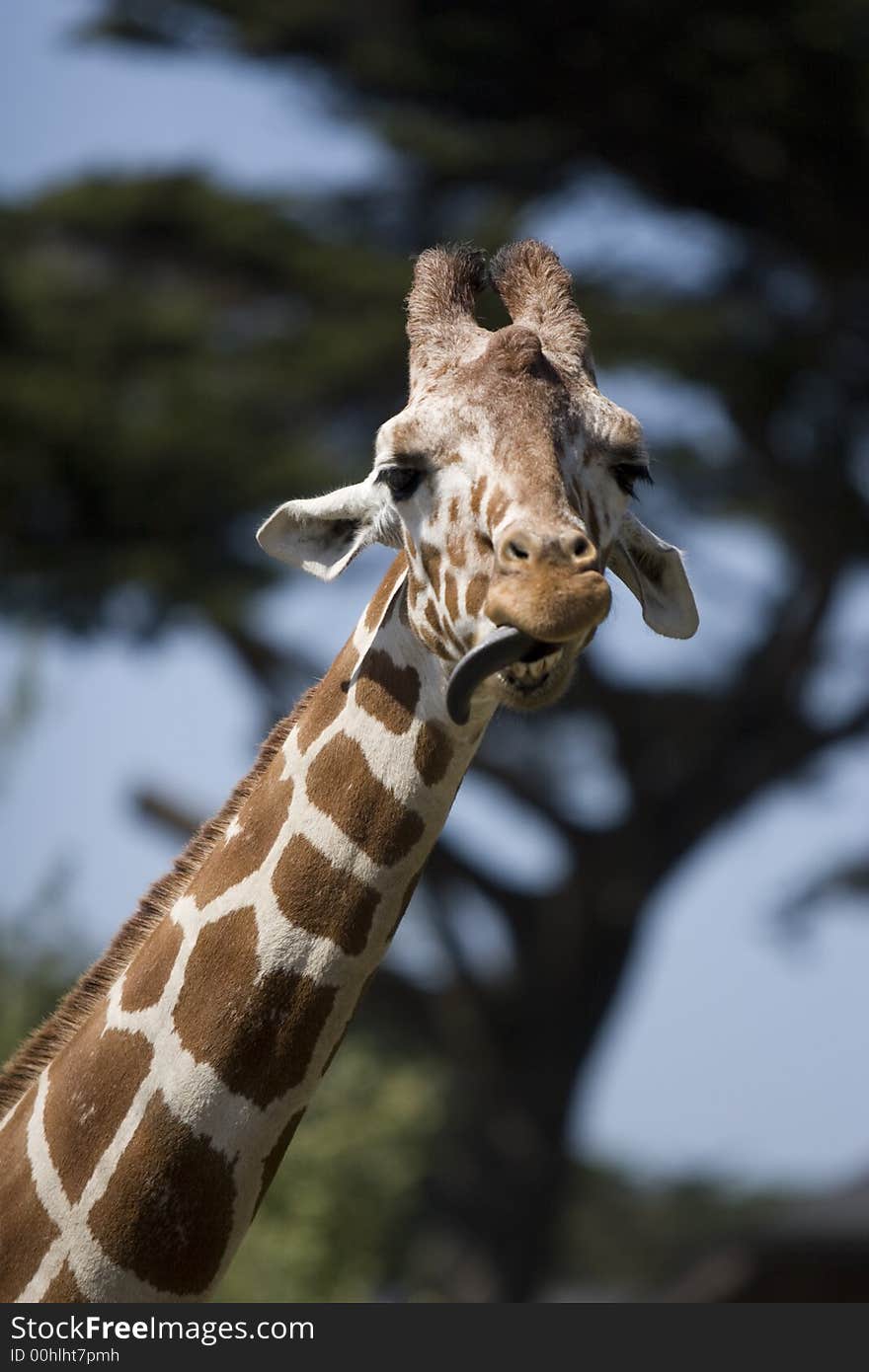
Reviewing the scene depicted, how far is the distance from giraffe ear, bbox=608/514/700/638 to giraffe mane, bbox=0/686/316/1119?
773 millimetres

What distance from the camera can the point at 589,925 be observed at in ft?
74.2

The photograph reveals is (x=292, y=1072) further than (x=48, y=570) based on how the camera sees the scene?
No

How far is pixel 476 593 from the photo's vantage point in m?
3.51

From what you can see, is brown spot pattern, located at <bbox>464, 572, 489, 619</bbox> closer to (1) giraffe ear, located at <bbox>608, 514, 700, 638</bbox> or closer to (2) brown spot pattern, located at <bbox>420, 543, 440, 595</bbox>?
(2) brown spot pattern, located at <bbox>420, 543, 440, 595</bbox>

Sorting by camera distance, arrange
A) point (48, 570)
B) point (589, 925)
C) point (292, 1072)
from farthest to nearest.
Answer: point (589, 925) → point (48, 570) → point (292, 1072)

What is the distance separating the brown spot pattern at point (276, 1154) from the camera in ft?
11.9

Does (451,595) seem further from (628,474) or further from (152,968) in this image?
(152,968)

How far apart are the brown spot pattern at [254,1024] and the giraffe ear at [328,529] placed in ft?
2.86

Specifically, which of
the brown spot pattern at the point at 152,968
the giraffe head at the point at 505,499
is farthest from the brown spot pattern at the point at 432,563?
the brown spot pattern at the point at 152,968

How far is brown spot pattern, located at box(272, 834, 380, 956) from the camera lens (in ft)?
12.0

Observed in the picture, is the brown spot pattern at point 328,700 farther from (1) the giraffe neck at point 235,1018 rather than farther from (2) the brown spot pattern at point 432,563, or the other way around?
(2) the brown spot pattern at point 432,563

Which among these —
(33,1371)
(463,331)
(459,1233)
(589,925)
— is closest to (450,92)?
(589,925)

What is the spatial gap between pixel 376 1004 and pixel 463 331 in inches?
788

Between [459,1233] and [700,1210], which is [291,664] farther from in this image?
[700,1210]
